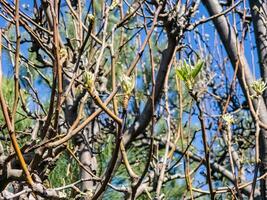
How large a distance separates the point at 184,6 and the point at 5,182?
3.12 ft

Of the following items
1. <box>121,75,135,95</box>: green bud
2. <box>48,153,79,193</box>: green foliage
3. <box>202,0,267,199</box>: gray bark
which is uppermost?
<box>202,0,267,199</box>: gray bark

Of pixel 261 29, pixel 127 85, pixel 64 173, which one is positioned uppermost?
pixel 261 29

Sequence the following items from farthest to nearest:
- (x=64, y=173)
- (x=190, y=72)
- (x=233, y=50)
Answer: (x=64, y=173), (x=233, y=50), (x=190, y=72)

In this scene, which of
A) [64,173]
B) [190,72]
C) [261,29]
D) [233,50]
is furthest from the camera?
[64,173]

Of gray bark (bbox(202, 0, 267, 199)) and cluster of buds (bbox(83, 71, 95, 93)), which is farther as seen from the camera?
gray bark (bbox(202, 0, 267, 199))

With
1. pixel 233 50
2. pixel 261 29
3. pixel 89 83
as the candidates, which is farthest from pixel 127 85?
pixel 261 29

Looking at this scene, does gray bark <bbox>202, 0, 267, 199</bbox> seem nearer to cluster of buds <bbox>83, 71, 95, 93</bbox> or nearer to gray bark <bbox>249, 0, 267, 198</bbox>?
gray bark <bbox>249, 0, 267, 198</bbox>

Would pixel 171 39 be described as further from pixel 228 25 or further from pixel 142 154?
pixel 142 154

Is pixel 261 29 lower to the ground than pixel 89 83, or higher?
higher

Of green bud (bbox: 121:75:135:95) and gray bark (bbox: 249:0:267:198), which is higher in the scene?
gray bark (bbox: 249:0:267:198)

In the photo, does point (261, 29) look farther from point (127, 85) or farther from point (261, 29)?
point (127, 85)

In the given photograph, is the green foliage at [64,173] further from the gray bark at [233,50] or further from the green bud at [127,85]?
the green bud at [127,85]

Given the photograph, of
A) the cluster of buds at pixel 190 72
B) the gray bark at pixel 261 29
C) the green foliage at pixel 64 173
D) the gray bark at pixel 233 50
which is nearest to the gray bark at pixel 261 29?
the gray bark at pixel 261 29

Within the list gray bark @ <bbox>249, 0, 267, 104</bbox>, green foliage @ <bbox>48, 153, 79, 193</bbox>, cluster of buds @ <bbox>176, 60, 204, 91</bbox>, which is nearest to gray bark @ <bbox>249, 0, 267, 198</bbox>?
gray bark @ <bbox>249, 0, 267, 104</bbox>
